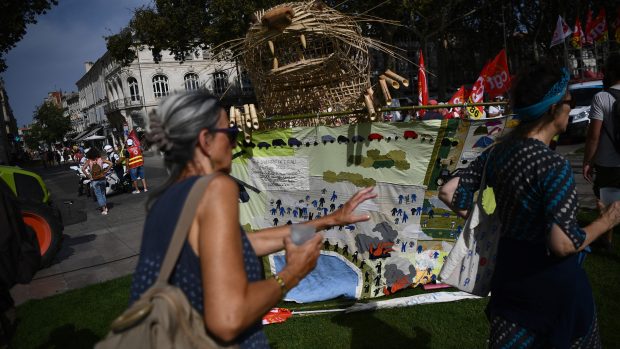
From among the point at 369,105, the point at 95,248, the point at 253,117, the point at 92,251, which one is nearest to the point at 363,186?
the point at 369,105

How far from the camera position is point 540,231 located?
5.73 feet

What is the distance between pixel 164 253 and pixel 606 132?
14.0ft

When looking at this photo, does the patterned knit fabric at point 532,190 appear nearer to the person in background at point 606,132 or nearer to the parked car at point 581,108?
the person in background at point 606,132

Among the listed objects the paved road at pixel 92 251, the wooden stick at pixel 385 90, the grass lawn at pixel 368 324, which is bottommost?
the paved road at pixel 92 251

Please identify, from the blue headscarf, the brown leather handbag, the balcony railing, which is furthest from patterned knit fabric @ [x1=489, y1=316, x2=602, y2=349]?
the balcony railing

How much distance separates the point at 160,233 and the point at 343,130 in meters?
2.84

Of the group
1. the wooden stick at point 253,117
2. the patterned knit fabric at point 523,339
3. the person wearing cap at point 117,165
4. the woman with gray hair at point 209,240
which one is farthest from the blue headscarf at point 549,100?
the person wearing cap at point 117,165

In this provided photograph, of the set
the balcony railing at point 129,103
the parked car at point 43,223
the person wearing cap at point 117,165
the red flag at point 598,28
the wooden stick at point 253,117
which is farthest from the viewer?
the balcony railing at point 129,103

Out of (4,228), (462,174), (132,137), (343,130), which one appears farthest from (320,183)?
(132,137)

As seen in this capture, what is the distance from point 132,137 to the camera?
13.2 meters

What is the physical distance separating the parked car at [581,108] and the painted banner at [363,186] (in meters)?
11.0

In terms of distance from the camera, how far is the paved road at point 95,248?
585 cm

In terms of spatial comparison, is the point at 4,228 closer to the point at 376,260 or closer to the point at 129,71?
the point at 376,260

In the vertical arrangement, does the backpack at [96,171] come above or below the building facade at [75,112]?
below
